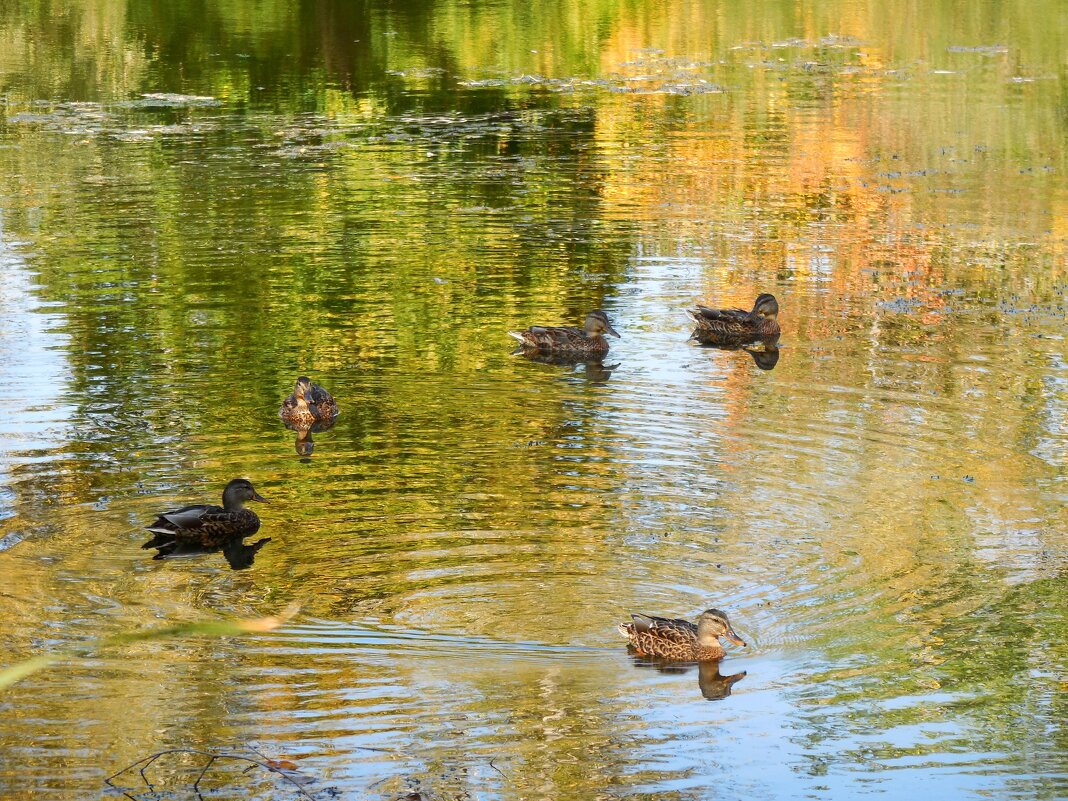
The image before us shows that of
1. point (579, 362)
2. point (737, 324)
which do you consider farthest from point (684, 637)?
point (737, 324)

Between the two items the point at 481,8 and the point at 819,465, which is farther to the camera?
the point at 481,8

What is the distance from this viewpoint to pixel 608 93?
36688 mm

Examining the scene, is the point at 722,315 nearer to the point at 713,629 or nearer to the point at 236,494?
the point at 236,494

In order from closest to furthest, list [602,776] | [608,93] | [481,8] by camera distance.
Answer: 1. [602,776]
2. [608,93]
3. [481,8]

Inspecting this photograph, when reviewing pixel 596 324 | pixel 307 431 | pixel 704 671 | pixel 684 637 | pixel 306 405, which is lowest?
pixel 704 671

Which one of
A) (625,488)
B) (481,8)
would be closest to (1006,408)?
(625,488)

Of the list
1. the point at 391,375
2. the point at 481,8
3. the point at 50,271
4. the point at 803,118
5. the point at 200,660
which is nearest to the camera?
the point at 200,660

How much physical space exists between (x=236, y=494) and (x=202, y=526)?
555mm

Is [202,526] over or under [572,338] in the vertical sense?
under

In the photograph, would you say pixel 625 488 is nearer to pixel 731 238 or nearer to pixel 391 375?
pixel 391 375

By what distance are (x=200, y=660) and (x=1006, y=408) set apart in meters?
8.41

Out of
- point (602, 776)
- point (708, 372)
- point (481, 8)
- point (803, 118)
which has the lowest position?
point (602, 776)

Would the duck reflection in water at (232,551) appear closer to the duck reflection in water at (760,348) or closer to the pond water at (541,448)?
the pond water at (541,448)

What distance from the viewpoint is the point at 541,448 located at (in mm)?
14008
